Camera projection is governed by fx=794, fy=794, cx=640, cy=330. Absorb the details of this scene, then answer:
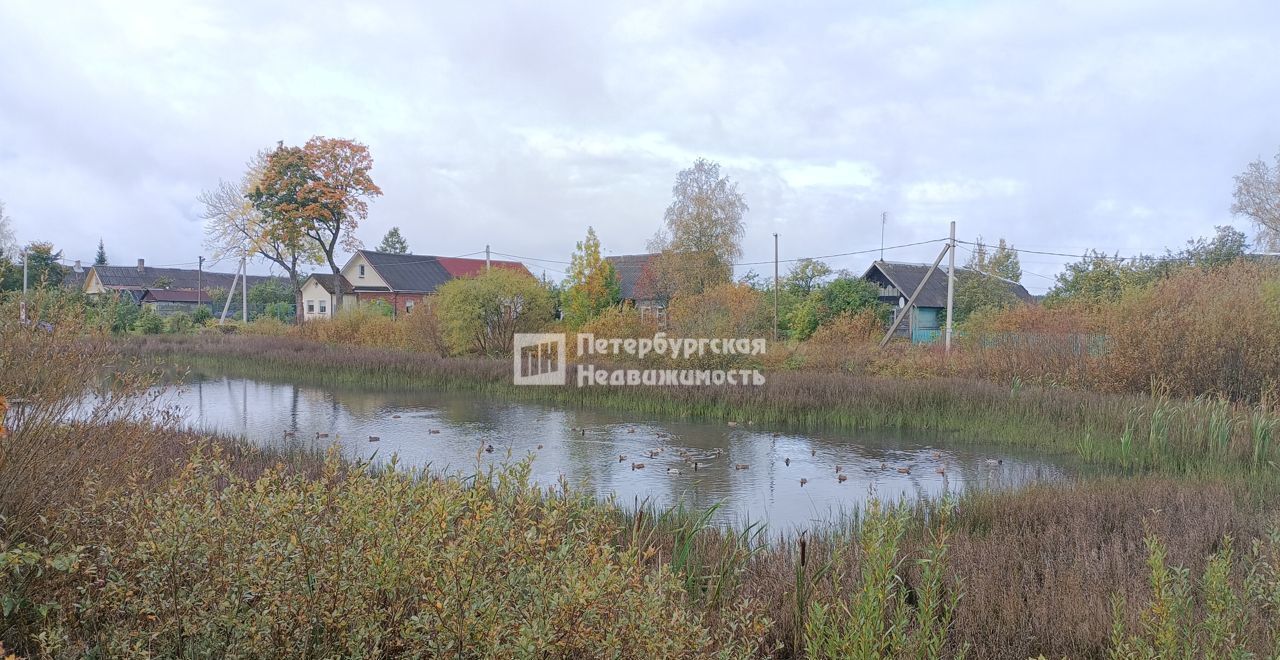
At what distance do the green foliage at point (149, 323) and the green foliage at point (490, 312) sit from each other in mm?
16150

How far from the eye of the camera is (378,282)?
42562mm

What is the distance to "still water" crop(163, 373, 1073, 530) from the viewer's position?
7195mm

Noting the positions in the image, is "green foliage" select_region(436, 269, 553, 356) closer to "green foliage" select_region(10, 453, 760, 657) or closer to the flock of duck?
the flock of duck

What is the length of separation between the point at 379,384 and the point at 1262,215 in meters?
36.0

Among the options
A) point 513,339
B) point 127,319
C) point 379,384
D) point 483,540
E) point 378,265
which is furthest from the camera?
point 378,265

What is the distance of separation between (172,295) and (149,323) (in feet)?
90.6

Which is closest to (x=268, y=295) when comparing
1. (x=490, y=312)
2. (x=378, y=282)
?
(x=378, y=282)

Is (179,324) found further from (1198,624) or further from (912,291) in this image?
(1198,624)

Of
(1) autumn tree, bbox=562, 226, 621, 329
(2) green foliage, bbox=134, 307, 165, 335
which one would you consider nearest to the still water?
(1) autumn tree, bbox=562, 226, 621, 329

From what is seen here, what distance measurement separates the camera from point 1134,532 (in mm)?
4859

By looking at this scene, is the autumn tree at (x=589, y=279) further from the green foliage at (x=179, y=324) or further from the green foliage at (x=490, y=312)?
the green foliage at (x=179, y=324)

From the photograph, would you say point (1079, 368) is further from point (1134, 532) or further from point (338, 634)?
point (338, 634)

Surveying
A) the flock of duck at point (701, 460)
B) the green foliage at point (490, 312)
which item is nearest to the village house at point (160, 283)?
the green foliage at point (490, 312)

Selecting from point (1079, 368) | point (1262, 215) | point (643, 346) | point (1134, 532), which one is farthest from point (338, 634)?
point (1262, 215)
